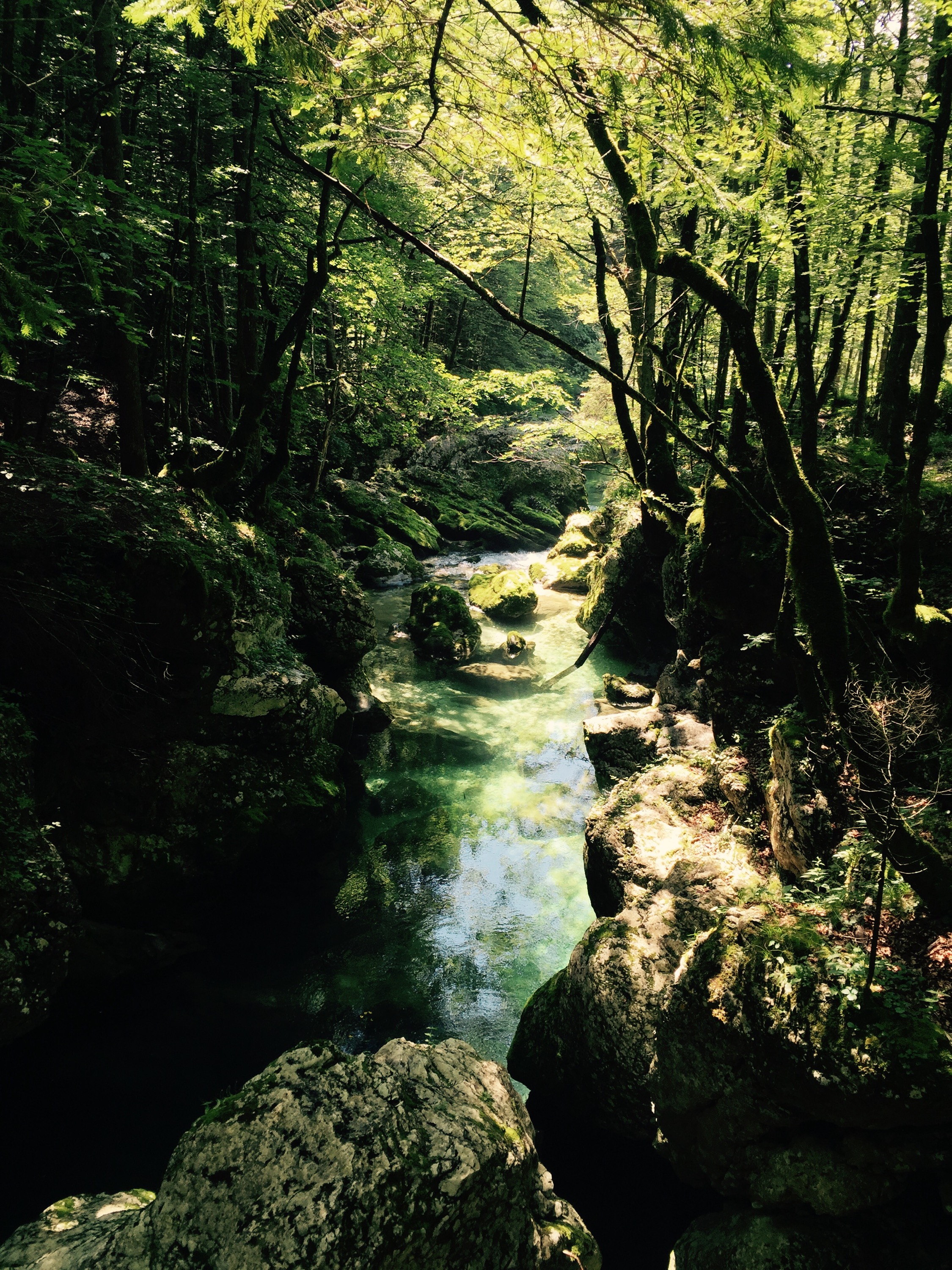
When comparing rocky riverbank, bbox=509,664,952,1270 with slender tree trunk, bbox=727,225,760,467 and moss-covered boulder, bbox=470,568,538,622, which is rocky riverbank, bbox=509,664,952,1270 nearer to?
slender tree trunk, bbox=727,225,760,467

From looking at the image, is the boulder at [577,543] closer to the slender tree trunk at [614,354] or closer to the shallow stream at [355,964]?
the shallow stream at [355,964]

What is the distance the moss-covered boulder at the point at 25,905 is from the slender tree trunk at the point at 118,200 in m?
4.60

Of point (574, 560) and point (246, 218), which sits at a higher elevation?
→ point (246, 218)

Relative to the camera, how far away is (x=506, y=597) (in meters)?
18.8

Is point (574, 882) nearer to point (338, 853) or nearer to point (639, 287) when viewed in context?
point (338, 853)

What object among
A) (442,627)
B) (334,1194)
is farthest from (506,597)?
A: (334,1194)

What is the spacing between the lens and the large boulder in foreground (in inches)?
138

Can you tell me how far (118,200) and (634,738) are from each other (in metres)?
10.5

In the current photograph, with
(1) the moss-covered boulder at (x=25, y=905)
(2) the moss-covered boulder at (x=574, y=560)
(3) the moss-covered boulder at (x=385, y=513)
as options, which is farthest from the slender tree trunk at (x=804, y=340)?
(3) the moss-covered boulder at (x=385, y=513)

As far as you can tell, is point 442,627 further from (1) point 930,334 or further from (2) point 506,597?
(1) point 930,334

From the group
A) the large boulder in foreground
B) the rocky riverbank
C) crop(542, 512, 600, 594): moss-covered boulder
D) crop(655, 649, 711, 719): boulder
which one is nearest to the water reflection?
the rocky riverbank

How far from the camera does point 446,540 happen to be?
26.1 m

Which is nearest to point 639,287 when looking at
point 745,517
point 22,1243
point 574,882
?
point 745,517

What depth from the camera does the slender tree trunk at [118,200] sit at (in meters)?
8.03
